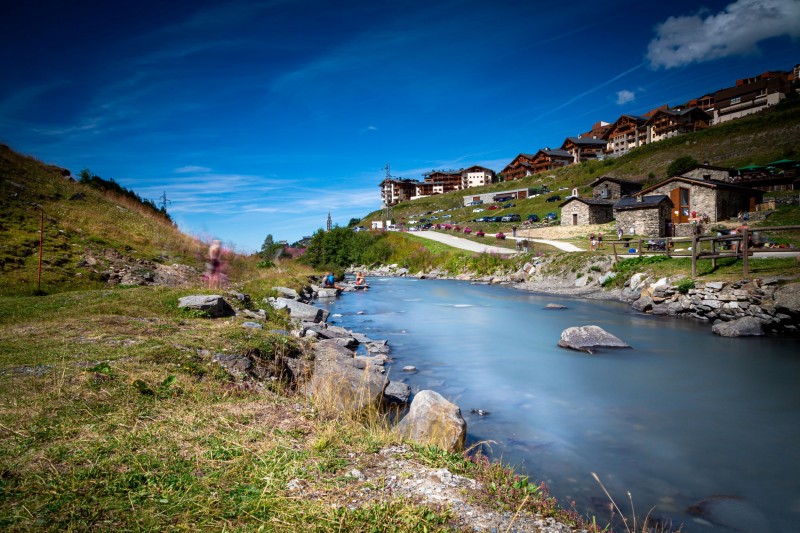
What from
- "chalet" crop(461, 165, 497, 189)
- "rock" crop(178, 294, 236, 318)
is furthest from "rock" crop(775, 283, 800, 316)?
"chalet" crop(461, 165, 497, 189)

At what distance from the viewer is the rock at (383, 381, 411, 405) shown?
9797mm

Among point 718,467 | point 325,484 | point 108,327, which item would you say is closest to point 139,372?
point 108,327

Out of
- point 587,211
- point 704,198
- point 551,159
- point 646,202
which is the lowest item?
point 646,202

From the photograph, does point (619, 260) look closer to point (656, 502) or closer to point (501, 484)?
point (656, 502)

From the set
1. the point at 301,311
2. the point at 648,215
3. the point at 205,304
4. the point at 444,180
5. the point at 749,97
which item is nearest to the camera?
the point at 205,304

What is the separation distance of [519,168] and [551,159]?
16309 mm

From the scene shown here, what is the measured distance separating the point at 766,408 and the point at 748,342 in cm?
733

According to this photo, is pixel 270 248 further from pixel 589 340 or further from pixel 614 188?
pixel 614 188

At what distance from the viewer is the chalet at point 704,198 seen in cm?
4588

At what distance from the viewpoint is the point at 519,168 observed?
5930 inches

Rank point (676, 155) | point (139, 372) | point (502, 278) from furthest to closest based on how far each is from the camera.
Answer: point (676, 155) → point (502, 278) → point (139, 372)

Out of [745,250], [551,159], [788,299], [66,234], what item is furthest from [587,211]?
[551,159]

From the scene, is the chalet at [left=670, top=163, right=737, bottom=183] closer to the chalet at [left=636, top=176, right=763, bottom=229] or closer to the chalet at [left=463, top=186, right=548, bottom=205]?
the chalet at [left=636, top=176, right=763, bottom=229]

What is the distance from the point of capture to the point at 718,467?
24.8ft
